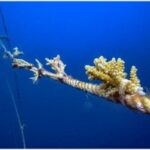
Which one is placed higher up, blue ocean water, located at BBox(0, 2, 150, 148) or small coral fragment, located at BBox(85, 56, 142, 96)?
blue ocean water, located at BBox(0, 2, 150, 148)

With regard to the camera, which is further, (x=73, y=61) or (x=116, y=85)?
(x=73, y=61)

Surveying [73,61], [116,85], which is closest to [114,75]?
[116,85]

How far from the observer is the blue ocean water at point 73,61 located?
18.2 ft

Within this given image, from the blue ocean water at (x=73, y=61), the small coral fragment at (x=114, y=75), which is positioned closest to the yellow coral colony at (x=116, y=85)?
the small coral fragment at (x=114, y=75)

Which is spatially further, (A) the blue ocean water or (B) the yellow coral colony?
(A) the blue ocean water

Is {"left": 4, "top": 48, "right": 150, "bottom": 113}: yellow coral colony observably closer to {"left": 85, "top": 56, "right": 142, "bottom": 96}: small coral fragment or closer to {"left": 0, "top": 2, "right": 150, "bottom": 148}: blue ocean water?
{"left": 85, "top": 56, "right": 142, "bottom": 96}: small coral fragment

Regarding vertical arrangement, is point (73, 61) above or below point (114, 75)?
above

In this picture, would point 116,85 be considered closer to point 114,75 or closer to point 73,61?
point 114,75

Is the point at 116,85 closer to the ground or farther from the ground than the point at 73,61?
closer to the ground

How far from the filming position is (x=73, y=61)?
5.98 meters

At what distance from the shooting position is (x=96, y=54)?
5766 mm

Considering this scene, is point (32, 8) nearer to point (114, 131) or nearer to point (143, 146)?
point (114, 131)

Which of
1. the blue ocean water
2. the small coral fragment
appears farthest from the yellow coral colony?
the blue ocean water

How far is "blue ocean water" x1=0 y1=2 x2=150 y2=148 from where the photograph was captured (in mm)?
5539
